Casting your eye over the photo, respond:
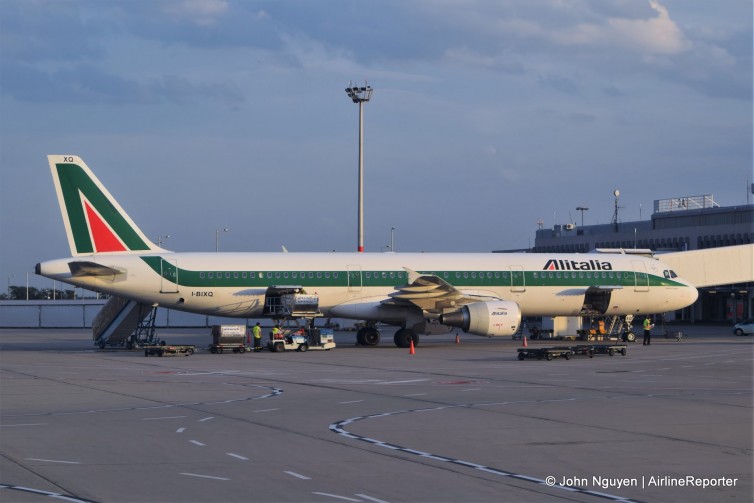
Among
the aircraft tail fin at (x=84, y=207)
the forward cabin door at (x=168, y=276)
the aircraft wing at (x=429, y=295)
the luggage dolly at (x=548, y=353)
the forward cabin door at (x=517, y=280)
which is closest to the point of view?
the luggage dolly at (x=548, y=353)

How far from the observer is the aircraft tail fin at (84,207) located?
41688mm

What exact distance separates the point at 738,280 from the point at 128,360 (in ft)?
135

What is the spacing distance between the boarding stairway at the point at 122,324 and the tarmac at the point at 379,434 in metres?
13.0

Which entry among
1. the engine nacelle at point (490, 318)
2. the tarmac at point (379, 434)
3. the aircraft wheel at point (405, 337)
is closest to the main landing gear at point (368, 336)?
the aircraft wheel at point (405, 337)

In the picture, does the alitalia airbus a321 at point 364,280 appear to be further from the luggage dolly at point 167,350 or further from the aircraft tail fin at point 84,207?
the luggage dolly at point 167,350

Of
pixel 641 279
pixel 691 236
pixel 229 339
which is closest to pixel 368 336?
pixel 229 339

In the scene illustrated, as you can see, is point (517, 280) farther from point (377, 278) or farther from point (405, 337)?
point (377, 278)

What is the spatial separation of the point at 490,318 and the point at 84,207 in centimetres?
1827

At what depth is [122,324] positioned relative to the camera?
147ft

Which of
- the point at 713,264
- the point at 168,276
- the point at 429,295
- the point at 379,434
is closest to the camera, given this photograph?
the point at 379,434

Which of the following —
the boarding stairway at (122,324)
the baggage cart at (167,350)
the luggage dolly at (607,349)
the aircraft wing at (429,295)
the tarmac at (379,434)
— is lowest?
the tarmac at (379,434)

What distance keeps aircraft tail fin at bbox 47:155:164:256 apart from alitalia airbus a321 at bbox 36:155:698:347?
0.04m

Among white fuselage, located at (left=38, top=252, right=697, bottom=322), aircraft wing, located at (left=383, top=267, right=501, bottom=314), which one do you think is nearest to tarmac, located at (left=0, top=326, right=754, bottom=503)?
white fuselage, located at (left=38, top=252, right=697, bottom=322)

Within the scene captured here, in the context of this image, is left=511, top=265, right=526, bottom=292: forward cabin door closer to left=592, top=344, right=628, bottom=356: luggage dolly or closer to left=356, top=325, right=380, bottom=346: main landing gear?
left=356, top=325, right=380, bottom=346: main landing gear
